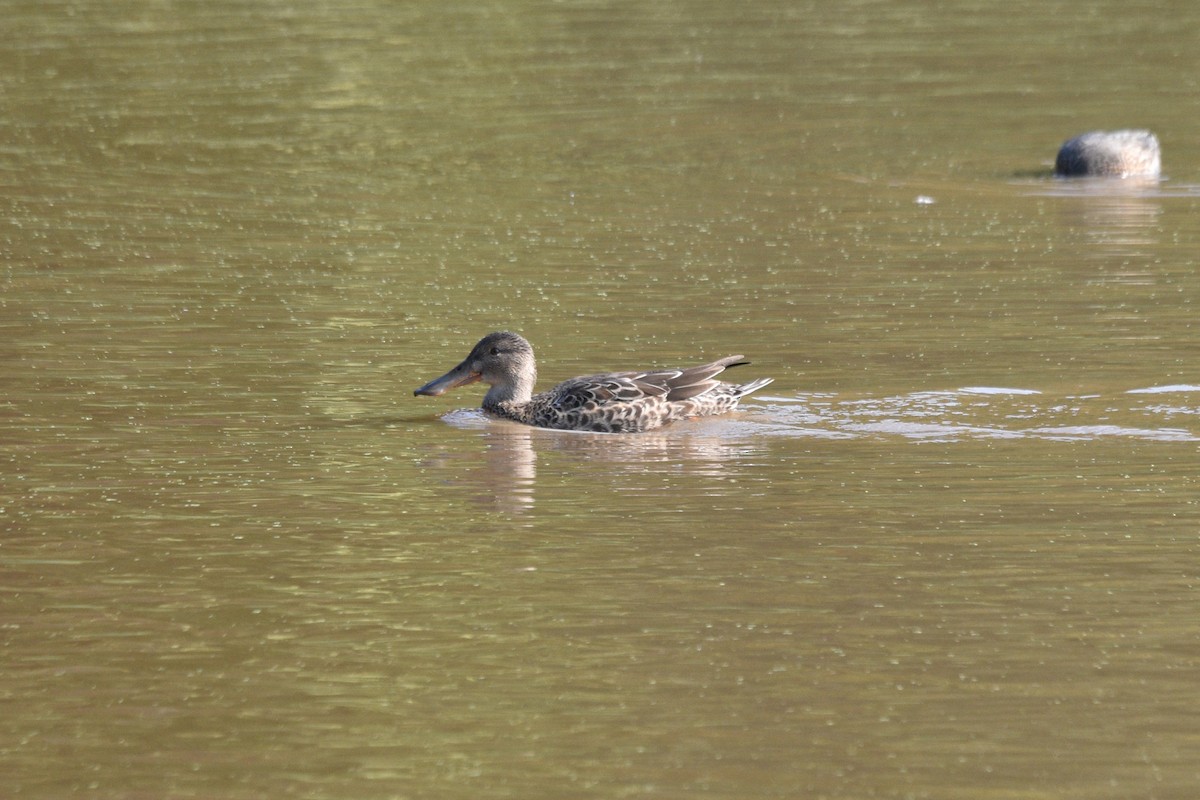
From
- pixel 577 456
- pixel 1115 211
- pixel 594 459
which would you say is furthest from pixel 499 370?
pixel 1115 211

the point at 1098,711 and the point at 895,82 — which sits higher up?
the point at 895,82

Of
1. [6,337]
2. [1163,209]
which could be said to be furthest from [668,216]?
[6,337]

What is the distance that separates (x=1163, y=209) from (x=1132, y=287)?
4.01 m

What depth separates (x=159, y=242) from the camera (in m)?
16.4

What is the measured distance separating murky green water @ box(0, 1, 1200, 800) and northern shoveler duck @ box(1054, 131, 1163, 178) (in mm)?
484

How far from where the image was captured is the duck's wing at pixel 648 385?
36.7 feet

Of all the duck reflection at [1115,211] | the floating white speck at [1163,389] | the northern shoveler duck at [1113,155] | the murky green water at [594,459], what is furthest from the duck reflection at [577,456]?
the northern shoveler duck at [1113,155]

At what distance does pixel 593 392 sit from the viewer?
37.0ft

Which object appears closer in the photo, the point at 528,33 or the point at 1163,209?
the point at 1163,209

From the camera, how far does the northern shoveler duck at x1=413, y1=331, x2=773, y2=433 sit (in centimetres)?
1123

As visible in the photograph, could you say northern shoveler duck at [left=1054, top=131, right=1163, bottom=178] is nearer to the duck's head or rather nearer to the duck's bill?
the duck's head

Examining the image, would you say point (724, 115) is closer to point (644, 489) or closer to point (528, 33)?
point (528, 33)

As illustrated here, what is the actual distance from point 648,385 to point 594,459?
773 mm

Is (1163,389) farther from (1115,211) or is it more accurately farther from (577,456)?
(1115,211)
